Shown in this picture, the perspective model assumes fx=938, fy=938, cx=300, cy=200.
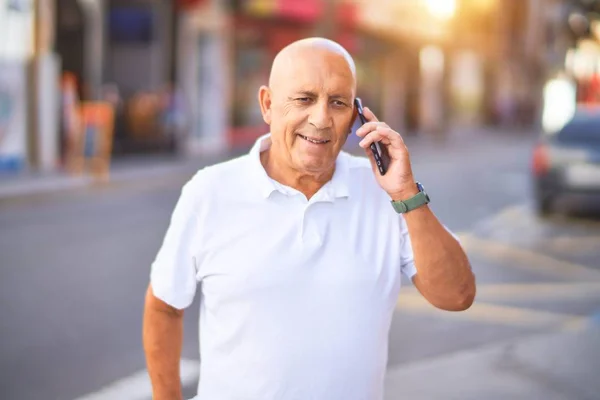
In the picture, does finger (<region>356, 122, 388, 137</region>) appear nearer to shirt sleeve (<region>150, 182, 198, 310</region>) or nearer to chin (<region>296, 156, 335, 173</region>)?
chin (<region>296, 156, 335, 173</region>)

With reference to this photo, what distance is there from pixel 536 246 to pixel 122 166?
10753 mm

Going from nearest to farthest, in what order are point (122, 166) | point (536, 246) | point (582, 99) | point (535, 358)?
point (535, 358) < point (536, 246) < point (122, 166) < point (582, 99)

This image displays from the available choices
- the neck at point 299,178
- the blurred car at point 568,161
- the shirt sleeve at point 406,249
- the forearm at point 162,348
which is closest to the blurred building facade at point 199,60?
the blurred car at point 568,161

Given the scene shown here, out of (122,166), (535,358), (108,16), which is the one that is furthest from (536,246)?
(108,16)

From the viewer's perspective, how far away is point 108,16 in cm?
2217

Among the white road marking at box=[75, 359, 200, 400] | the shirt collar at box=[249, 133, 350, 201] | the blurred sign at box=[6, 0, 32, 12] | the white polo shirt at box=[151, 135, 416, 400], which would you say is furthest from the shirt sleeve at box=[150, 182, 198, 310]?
the blurred sign at box=[6, 0, 32, 12]

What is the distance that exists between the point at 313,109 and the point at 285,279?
39cm

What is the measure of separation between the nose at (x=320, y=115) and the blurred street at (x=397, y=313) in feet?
8.75

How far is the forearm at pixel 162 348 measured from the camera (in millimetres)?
2236

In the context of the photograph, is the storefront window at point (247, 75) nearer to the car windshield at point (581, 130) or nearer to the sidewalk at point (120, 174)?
the sidewalk at point (120, 174)

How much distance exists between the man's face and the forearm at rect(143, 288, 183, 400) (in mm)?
478

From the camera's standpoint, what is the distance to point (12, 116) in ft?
54.3

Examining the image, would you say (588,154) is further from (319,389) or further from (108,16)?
(108,16)

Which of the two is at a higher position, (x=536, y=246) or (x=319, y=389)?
(x=319, y=389)
